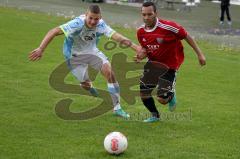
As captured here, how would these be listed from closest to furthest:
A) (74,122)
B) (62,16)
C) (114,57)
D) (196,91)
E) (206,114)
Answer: (74,122) → (206,114) → (196,91) → (114,57) → (62,16)

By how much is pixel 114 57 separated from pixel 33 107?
6.29 metres

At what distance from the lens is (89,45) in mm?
10156

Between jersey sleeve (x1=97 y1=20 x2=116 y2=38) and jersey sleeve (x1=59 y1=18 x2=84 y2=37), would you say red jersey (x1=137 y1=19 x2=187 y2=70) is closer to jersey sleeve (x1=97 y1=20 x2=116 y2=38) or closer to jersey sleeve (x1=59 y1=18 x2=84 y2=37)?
jersey sleeve (x1=97 y1=20 x2=116 y2=38)

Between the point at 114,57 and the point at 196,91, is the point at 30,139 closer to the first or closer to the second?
the point at 196,91

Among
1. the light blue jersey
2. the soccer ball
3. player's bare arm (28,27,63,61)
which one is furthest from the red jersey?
the soccer ball

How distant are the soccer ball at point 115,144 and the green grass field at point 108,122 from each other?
0.11 m

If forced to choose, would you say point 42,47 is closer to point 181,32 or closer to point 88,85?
point 88,85

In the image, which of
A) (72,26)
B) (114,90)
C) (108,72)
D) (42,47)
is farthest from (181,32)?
(42,47)

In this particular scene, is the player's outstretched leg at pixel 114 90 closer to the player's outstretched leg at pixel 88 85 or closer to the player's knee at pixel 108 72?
the player's knee at pixel 108 72

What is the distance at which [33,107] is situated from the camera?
10312mm

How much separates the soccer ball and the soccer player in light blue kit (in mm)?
2194

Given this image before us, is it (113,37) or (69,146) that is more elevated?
(113,37)

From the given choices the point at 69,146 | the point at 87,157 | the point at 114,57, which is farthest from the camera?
the point at 114,57

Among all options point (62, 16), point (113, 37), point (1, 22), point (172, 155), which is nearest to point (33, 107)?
point (113, 37)
